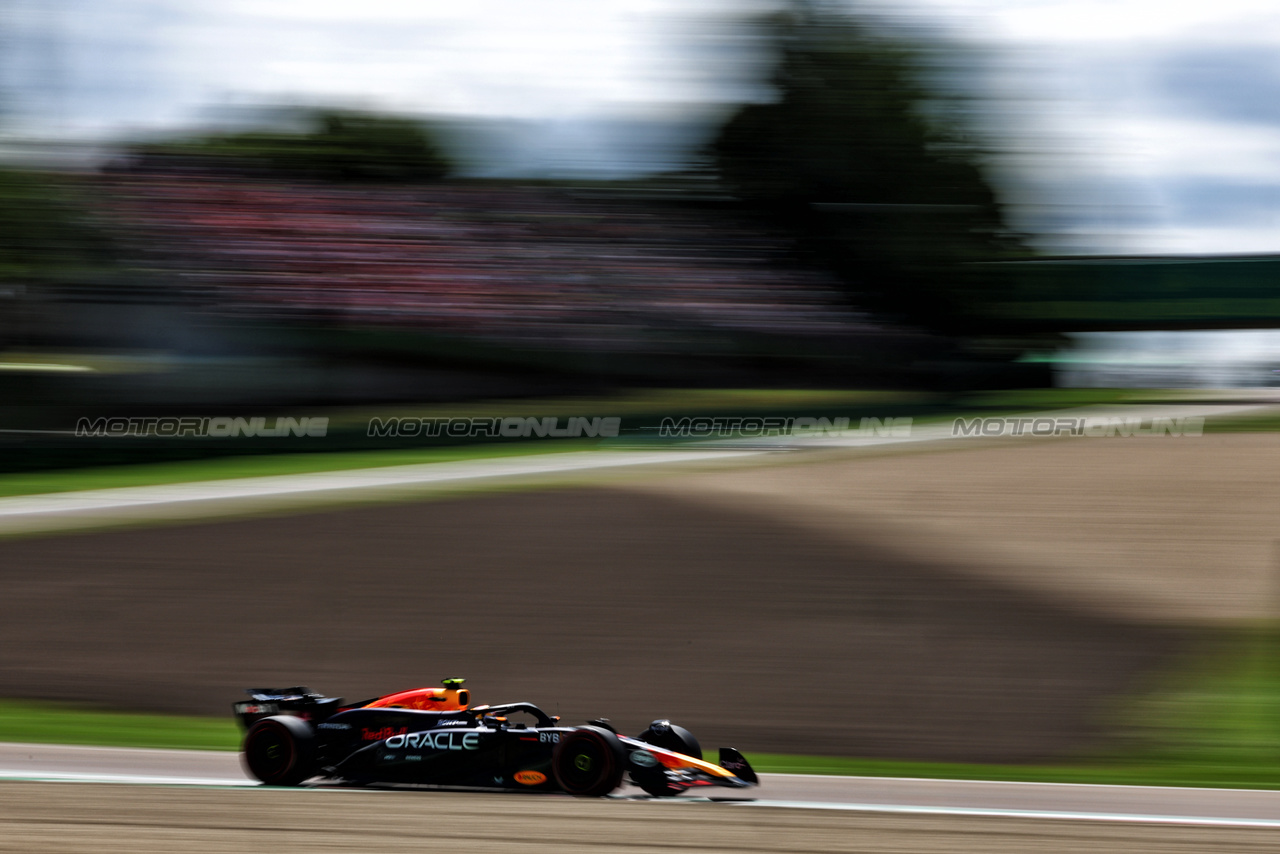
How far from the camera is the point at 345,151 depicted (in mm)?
24844

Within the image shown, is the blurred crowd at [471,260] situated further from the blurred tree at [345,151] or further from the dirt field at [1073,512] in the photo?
the dirt field at [1073,512]

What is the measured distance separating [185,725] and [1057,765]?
186 inches

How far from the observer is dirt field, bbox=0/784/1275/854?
4156 mm

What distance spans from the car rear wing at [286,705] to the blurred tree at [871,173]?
62.5ft

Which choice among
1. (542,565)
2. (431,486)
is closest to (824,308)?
(431,486)

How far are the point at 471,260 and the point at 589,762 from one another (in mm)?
18338

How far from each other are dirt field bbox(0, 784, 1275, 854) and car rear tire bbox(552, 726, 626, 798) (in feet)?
0.28

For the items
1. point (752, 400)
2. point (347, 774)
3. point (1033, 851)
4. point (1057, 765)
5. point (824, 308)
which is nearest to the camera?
point (1033, 851)

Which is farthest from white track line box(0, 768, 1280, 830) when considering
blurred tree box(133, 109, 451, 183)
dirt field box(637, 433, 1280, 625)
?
blurred tree box(133, 109, 451, 183)

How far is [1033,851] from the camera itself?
426 centimetres

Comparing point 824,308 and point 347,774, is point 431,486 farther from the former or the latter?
point 824,308

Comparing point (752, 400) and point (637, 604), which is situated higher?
point (752, 400)

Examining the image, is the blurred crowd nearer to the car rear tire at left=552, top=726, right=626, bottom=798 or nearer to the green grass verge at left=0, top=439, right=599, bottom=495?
the green grass verge at left=0, top=439, right=599, bottom=495

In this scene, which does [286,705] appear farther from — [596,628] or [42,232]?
[42,232]
